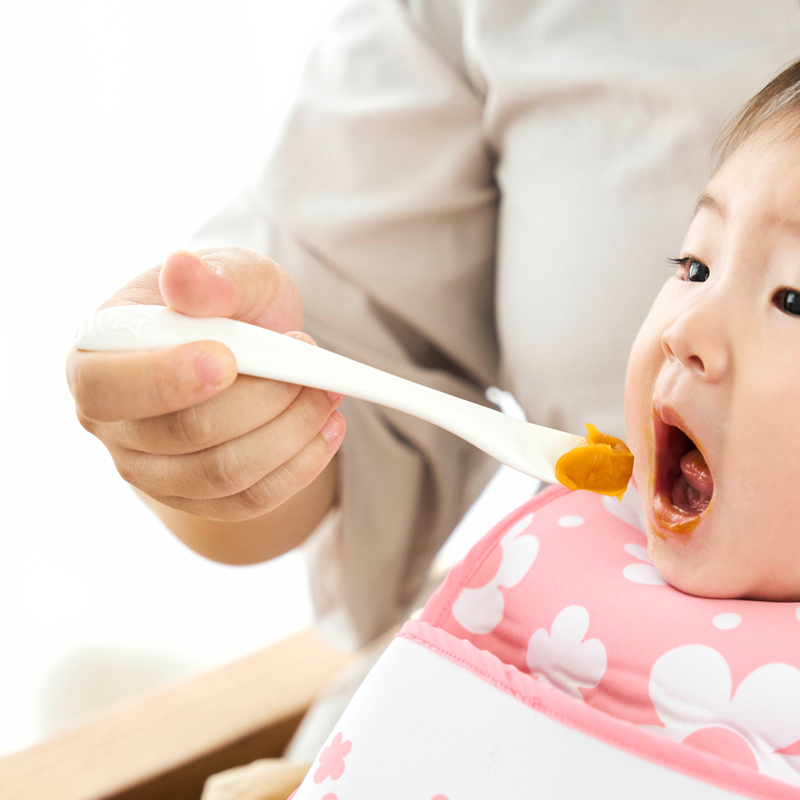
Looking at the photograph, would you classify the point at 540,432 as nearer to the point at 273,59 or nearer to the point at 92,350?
the point at 92,350

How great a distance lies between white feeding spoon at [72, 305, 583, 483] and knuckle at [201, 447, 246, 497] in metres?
0.07

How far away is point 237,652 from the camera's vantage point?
160 cm

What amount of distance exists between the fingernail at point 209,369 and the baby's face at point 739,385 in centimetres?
30

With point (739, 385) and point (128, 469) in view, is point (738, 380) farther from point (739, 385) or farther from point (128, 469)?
point (128, 469)

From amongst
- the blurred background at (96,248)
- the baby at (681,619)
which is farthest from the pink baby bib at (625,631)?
the blurred background at (96,248)

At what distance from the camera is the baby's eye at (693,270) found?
56cm

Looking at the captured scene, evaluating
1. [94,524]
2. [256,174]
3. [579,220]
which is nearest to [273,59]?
[256,174]

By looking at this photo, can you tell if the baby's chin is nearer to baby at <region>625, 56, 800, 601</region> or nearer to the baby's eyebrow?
baby at <region>625, 56, 800, 601</region>

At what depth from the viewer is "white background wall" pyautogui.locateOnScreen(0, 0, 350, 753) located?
3.80 feet

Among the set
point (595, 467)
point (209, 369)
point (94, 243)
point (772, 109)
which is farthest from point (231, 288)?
point (94, 243)

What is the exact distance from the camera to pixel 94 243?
1.24m

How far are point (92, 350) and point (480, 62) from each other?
52 cm

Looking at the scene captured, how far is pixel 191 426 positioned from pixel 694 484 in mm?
371

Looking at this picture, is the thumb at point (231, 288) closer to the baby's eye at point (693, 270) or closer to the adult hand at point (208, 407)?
the adult hand at point (208, 407)
